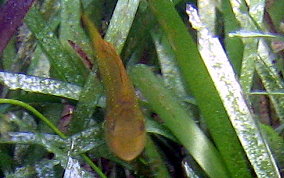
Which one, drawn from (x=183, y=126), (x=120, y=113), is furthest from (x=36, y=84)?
(x=183, y=126)

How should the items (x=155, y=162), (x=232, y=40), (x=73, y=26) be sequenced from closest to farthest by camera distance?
(x=155, y=162) < (x=232, y=40) < (x=73, y=26)

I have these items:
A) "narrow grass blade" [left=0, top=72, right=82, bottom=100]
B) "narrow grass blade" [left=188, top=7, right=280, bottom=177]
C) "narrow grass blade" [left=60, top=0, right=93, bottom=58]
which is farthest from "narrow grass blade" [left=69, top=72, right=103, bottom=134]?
"narrow grass blade" [left=188, top=7, right=280, bottom=177]

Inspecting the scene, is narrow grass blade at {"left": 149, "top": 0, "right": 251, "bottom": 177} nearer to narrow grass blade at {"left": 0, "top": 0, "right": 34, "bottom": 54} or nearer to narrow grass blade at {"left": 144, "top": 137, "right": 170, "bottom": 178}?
narrow grass blade at {"left": 144, "top": 137, "right": 170, "bottom": 178}

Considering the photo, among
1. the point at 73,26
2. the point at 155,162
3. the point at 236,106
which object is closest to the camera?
the point at 236,106

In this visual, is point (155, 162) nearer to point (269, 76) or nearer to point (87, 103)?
point (87, 103)

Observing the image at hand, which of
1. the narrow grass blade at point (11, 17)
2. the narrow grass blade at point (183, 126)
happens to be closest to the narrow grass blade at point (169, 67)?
the narrow grass blade at point (183, 126)

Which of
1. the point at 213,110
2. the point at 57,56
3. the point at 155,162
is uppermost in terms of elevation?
the point at 57,56

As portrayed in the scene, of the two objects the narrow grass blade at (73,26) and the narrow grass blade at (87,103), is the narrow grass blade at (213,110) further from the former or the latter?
the narrow grass blade at (73,26)
